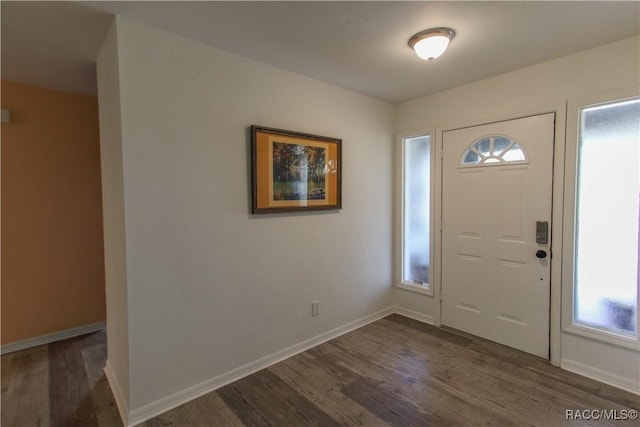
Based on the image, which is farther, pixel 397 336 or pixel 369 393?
pixel 397 336

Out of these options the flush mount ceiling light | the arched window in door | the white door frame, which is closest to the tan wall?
the flush mount ceiling light

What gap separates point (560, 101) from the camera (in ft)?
8.08

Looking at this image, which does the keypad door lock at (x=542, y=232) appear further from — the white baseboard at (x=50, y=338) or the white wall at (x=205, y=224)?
the white baseboard at (x=50, y=338)

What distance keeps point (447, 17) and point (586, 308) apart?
2395mm

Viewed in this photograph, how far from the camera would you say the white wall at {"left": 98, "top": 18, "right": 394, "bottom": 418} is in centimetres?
193

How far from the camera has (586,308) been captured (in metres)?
2.43

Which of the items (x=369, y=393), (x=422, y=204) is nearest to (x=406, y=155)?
(x=422, y=204)

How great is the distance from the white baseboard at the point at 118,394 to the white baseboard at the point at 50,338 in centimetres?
96

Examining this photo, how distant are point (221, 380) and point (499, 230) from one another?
106 inches

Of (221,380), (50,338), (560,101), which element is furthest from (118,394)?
(560,101)

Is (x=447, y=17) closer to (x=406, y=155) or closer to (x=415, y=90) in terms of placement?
(x=415, y=90)

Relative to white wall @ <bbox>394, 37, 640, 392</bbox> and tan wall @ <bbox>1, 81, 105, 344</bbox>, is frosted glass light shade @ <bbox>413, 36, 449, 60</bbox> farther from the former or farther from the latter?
tan wall @ <bbox>1, 81, 105, 344</bbox>

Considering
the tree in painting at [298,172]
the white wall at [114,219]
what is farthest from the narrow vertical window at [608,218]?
the white wall at [114,219]

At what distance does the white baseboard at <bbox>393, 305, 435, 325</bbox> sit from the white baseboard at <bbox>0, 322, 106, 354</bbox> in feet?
10.7
